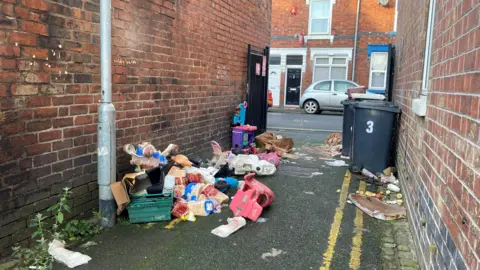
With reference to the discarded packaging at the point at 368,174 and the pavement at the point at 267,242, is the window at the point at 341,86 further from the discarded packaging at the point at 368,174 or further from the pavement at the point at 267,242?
the pavement at the point at 267,242

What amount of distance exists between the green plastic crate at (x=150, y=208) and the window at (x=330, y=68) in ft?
65.1

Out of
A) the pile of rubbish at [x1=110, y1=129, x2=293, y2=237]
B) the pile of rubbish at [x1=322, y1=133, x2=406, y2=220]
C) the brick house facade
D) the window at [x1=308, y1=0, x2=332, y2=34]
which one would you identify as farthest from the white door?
the pile of rubbish at [x1=110, y1=129, x2=293, y2=237]

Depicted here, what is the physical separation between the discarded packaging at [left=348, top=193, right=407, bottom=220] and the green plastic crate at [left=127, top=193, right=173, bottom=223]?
2.58 metres

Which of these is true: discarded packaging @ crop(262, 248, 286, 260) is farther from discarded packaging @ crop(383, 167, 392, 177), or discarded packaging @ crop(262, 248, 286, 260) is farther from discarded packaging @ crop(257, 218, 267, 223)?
discarded packaging @ crop(383, 167, 392, 177)

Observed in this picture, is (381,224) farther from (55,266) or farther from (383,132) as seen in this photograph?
(55,266)

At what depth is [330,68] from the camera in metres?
23.2

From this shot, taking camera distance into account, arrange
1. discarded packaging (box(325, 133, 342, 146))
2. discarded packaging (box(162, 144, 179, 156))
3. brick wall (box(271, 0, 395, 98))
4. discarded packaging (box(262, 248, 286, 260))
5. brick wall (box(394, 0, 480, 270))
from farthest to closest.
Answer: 1. brick wall (box(271, 0, 395, 98))
2. discarded packaging (box(325, 133, 342, 146))
3. discarded packaging (box(162, 144, 179, 156))
4. discarded packaging (box(262, 248, 286, 260))
5. brick wall (box(394, 0, 480, 270))

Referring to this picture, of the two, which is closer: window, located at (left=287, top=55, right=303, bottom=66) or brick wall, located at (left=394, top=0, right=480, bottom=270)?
brick wall, located at (left=394, top=0, right=480, bottom=270)

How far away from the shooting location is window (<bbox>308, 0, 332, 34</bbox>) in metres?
22.9

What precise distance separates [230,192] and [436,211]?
135 inches

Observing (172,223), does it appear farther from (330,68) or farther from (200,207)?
(330,68)

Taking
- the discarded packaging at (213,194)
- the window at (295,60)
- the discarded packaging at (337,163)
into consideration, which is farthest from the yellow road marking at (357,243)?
the window at (295,60)

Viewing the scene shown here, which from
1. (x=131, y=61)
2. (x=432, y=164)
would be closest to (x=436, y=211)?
(x=432, y=164)

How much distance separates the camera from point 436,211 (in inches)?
117
